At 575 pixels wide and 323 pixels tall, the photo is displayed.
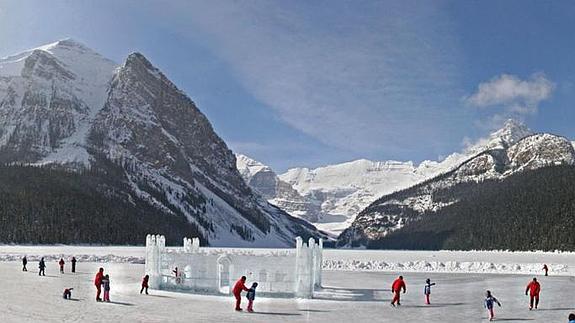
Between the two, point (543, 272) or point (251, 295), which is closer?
point (251, 295)

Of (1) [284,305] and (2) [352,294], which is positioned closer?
(1) [284,305]

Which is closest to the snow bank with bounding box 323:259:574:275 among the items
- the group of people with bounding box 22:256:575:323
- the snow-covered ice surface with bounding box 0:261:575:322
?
the snow-covered ice surface with bounding box 0:261:575:322

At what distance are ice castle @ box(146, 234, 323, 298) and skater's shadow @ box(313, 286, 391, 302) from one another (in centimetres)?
118

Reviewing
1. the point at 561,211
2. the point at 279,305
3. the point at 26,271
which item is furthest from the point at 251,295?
the point at 561,211

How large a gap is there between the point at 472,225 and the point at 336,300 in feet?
566

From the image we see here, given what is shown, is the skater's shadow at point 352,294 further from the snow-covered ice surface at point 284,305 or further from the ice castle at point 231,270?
the ice castle at point 231,270

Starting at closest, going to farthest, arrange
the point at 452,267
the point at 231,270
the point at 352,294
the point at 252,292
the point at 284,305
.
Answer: the point at 252,292
the point at 284,305
the point at 231,270
the point at 352,294
the point at 452,267

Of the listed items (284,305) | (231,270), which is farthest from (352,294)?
(231,270)

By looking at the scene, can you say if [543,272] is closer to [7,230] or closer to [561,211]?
[561,211]

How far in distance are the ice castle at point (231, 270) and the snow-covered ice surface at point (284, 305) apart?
1.76m

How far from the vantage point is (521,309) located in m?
32.6

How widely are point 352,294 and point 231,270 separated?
8.05m

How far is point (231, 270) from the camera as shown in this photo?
39188 mm

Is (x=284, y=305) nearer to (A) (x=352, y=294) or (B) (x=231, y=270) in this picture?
(B) (x=231, y=270)
